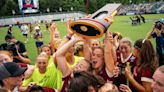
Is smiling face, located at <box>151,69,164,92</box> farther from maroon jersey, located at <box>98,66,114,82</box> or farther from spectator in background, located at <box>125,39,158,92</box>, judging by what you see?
maroon jersey, located at <box>98,66,114,82</box>

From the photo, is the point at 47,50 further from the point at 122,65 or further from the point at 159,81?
the point at 159,81

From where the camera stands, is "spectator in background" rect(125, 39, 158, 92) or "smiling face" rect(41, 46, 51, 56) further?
"smiling face" rect(41, 46, 51, 56)

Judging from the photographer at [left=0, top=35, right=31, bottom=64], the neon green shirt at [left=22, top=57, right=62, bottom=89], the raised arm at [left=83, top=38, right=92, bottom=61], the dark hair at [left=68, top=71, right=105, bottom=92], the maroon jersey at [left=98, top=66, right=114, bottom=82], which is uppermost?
the dark hair at [left=68, top=71, right=105, bottom=92]

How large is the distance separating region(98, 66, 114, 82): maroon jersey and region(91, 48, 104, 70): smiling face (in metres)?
0.07

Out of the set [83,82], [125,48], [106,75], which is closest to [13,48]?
[125,48]

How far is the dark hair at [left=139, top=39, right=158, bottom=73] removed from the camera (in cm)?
480

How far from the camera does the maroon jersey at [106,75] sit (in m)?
4.86

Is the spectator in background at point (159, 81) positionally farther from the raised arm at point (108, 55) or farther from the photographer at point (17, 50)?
the photographer at point (17, 50)

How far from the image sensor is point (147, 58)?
4867 millimetres

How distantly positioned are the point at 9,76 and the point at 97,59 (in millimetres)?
1306

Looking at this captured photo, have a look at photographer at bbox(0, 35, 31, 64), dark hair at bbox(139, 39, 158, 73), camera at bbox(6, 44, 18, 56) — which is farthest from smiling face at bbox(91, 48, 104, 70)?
camera at bbox(6, 44, 18, 56)

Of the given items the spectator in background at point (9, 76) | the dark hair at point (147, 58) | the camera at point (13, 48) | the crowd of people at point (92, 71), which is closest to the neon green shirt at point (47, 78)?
the crowd of people at point (92, 71)

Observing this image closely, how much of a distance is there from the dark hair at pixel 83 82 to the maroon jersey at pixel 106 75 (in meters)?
0.84

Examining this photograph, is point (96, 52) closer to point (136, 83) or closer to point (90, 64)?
point (90, 64)
